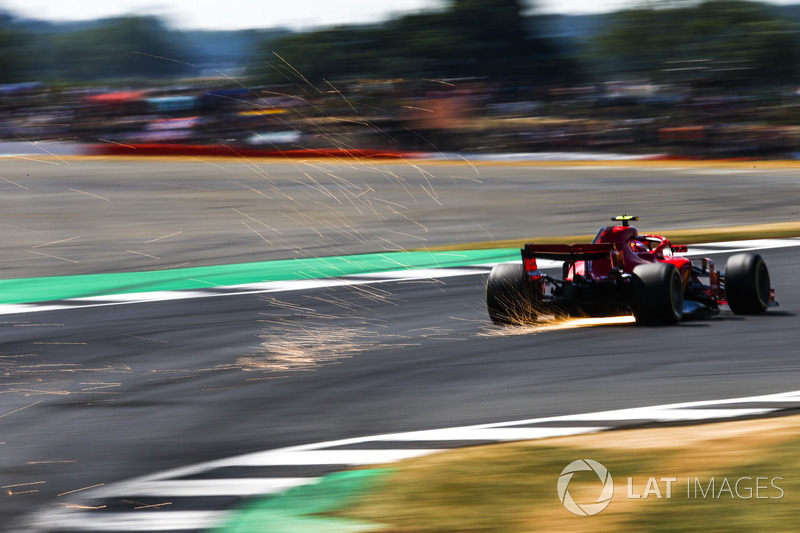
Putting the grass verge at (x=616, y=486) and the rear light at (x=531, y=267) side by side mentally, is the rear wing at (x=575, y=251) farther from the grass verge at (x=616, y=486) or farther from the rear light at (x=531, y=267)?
the grass verge at (x=616, y=486)

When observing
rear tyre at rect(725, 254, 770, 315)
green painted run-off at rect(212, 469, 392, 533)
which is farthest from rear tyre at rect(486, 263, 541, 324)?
green painted run-off at rect(212, 469, 392, 533)

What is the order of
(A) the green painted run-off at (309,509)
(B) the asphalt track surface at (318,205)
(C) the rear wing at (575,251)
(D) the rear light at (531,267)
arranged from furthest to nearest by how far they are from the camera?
(B) the asphalt track surface at (318,205) < (D) the rear light at (531,267) < (C) the rear wing at (575,251) < (A) the green painted run-off at (309,509)

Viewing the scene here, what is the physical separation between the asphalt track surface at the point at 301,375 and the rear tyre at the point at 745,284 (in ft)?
0.39

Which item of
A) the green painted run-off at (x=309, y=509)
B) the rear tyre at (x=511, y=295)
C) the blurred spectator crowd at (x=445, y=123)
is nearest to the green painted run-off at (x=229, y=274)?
the rear tyre at (x=511, y=295)

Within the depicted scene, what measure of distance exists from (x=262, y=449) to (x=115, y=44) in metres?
131

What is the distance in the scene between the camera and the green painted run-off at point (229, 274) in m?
11.2

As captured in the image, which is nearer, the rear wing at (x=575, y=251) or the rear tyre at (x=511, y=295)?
the rear wing at (x=575, y=251)

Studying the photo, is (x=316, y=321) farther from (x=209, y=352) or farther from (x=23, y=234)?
(x=23, y=234)

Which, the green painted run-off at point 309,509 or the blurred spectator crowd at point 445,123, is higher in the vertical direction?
the blurred spectator crowd at point 445,123

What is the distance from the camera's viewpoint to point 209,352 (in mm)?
7539

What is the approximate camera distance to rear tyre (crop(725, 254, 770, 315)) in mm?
8117

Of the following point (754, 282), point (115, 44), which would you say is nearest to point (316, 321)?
point (754, 282)

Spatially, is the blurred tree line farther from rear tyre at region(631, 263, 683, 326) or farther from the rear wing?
the rear wing

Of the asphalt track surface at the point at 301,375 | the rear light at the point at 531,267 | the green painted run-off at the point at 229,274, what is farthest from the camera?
the green painted run-off at the point at 229,274
